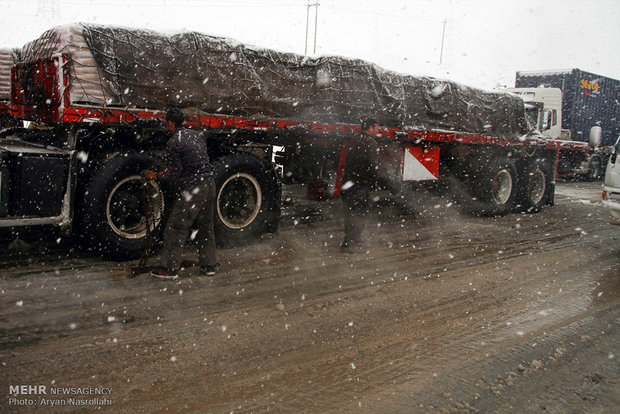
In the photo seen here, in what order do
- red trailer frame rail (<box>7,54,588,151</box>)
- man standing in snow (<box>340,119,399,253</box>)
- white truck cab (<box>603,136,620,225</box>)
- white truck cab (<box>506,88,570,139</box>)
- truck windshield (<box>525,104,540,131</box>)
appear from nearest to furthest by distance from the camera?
red trailer frame rail (<box>7,54,588,151</box>) → man standing in snow (<box>340,119,399,253</box>) → white truck cab (<box>603,136,620,225</box>) → truck windshield (<box>525,104,540,131</box>) → white truck cab (<box>506,88,570,139</box>)

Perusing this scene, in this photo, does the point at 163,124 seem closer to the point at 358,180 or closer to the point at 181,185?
the point at 181,185

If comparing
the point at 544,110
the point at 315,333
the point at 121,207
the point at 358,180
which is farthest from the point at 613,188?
the point at 544,110

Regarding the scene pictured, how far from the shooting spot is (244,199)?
673 centimetres

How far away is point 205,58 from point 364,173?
2.62 m

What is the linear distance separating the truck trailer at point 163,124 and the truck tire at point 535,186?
3.56 m

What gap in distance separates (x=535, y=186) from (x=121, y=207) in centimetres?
1002

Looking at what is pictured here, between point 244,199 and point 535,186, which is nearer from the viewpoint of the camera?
point 244,199

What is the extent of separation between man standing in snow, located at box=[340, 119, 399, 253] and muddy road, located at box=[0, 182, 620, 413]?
0.33m

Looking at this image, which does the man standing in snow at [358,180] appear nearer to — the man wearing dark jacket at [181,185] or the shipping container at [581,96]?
the man wearing dark jacket at [181,185]

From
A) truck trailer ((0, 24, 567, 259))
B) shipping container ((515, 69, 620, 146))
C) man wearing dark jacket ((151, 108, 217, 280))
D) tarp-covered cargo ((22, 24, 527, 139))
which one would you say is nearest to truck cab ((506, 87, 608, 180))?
shipping container ((515, 69, 620, 146))

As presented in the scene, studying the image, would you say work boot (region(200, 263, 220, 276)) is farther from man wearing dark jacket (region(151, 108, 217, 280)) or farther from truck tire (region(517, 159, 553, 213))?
truck tire (region(517, 159, 553, 213))

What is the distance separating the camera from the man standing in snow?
6.61 metres

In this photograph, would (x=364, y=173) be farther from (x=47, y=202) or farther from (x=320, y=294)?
(x=47, y=202)

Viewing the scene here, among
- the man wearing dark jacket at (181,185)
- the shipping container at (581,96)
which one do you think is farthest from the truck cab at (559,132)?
the man wearing dark jacket at (181,185)
